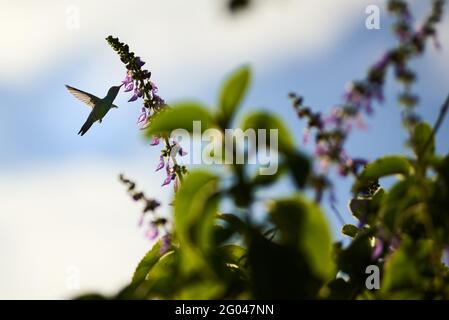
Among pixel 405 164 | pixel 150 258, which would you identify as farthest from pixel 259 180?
pixel 150 258

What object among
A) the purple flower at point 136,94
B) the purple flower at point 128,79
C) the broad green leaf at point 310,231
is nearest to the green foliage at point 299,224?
the broad green leaf at point 310,231

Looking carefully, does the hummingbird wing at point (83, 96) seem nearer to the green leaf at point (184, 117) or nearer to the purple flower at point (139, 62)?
the purple flower at point (139, 62)

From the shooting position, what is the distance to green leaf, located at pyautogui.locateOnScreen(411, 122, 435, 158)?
72.2 inches

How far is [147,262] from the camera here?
2.38m

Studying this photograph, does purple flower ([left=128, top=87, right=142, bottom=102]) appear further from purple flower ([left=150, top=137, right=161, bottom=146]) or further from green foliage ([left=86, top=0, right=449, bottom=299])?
green foliage ([left=86, top=0, right=449, bottom=299])

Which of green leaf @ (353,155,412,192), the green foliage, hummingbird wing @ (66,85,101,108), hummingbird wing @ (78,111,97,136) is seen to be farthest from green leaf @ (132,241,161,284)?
hummingbird wing @ (66,85,101,108)

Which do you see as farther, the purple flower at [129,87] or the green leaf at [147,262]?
the purple flower at [129,87]

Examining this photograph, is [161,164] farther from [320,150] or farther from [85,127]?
[85,127]

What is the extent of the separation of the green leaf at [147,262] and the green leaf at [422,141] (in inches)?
41.1

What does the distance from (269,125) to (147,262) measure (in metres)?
1.07

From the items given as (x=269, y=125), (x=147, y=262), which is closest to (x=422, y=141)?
(x=269, y=125)

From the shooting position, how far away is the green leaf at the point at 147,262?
2.34 m
